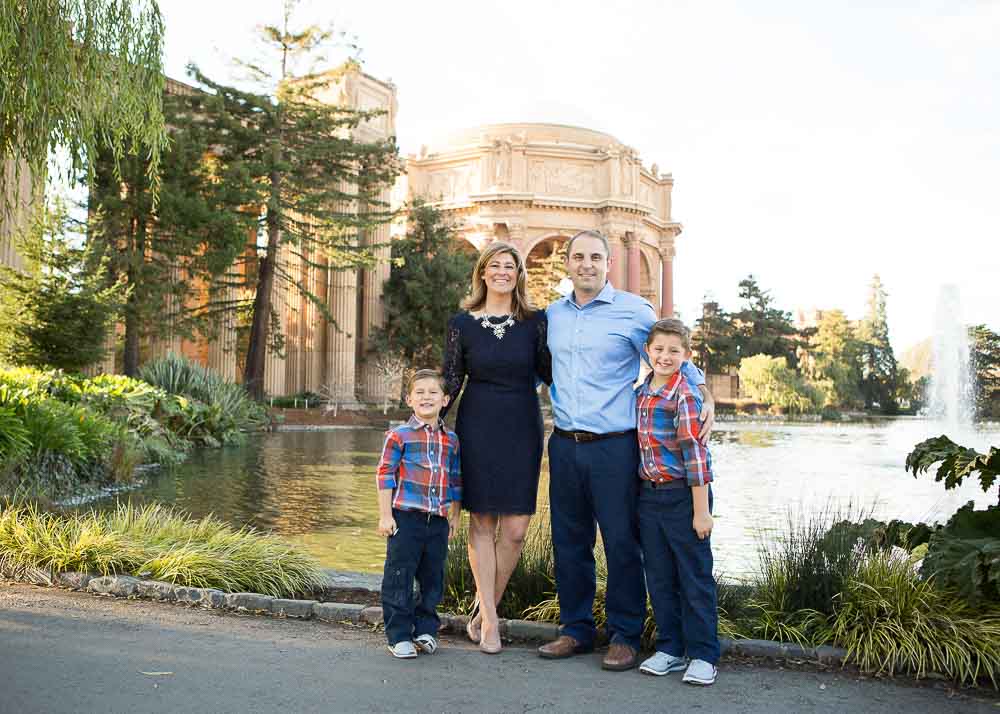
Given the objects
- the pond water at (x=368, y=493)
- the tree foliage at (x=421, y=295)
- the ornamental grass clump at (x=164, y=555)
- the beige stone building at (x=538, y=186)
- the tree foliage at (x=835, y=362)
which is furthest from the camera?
the tree foliage at (x=835, y=362)

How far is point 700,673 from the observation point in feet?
12.1

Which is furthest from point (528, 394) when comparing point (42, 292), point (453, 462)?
point (42, 292)

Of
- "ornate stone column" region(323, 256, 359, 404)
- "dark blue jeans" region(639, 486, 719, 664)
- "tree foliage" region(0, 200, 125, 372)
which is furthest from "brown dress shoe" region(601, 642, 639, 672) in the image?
"ornate stone column" region(323, 256, 359, 404)

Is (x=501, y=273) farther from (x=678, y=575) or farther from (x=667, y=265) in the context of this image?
(x=667, y=265)

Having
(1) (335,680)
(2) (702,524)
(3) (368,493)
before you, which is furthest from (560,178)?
(1) (335,680)

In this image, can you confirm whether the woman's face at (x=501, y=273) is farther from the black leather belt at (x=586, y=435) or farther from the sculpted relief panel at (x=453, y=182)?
the sculpted relief panel at (x=453, y=182)

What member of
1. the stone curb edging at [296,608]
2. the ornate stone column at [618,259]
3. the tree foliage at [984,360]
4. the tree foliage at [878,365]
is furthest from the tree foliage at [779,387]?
the stone curb edging at [296,608]

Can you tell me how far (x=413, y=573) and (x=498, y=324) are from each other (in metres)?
1.27

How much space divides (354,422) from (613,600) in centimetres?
2692

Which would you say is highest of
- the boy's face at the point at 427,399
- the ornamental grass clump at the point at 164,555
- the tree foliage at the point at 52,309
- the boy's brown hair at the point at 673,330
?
the tree foliage at the point at 52,309

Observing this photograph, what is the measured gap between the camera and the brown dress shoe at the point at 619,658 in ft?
12.7

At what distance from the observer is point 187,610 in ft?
15.5

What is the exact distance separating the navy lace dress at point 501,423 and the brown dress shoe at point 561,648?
0.62m

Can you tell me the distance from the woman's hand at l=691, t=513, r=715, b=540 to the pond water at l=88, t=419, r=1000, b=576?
1.12m
